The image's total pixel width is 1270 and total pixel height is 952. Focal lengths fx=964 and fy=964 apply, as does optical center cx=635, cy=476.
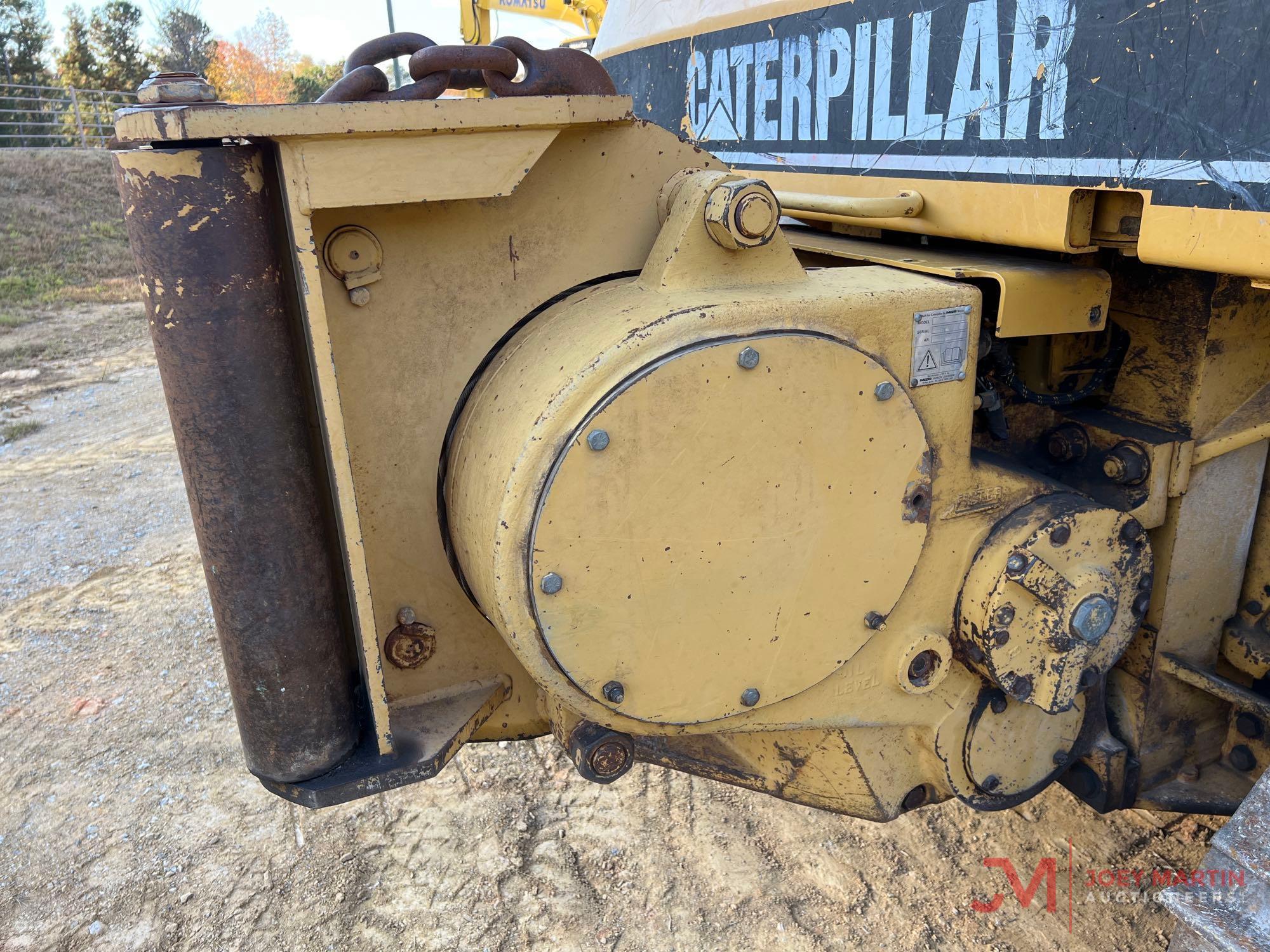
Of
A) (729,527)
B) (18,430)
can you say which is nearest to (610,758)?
(729,527)

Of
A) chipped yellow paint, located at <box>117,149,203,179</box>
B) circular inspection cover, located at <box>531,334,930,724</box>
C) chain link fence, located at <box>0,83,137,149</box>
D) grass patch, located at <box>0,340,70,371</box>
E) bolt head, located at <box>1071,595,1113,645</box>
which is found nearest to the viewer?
chipped yellow paint, located at <box>117,149,203,179</box>

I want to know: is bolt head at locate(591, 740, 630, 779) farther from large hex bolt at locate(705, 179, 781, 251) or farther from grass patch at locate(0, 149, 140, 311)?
grass patch at locate(0, 149, 140, 311)

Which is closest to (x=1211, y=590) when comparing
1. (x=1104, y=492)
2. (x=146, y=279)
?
(x=1104, y=492)

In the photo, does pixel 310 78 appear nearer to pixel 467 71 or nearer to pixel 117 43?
pixel 117 43

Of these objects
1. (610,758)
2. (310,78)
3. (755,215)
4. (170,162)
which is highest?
(310,78)

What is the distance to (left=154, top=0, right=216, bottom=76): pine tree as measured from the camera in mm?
21906

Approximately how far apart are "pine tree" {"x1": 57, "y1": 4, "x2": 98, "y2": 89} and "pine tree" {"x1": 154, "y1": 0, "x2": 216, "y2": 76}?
6.03 ft

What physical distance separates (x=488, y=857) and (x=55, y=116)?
18.7 metres

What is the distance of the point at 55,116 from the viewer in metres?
16.7

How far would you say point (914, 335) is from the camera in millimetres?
1508

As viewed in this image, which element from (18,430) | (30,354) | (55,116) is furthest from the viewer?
(55,116)

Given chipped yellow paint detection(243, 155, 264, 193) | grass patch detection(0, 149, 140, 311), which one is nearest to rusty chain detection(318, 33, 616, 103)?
chipped yellow paint detection(243, 155, 264, 193)

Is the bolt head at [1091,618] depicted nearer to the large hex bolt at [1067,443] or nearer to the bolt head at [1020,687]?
the bolt head at [1020,687]

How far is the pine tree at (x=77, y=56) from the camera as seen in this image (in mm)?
19375
